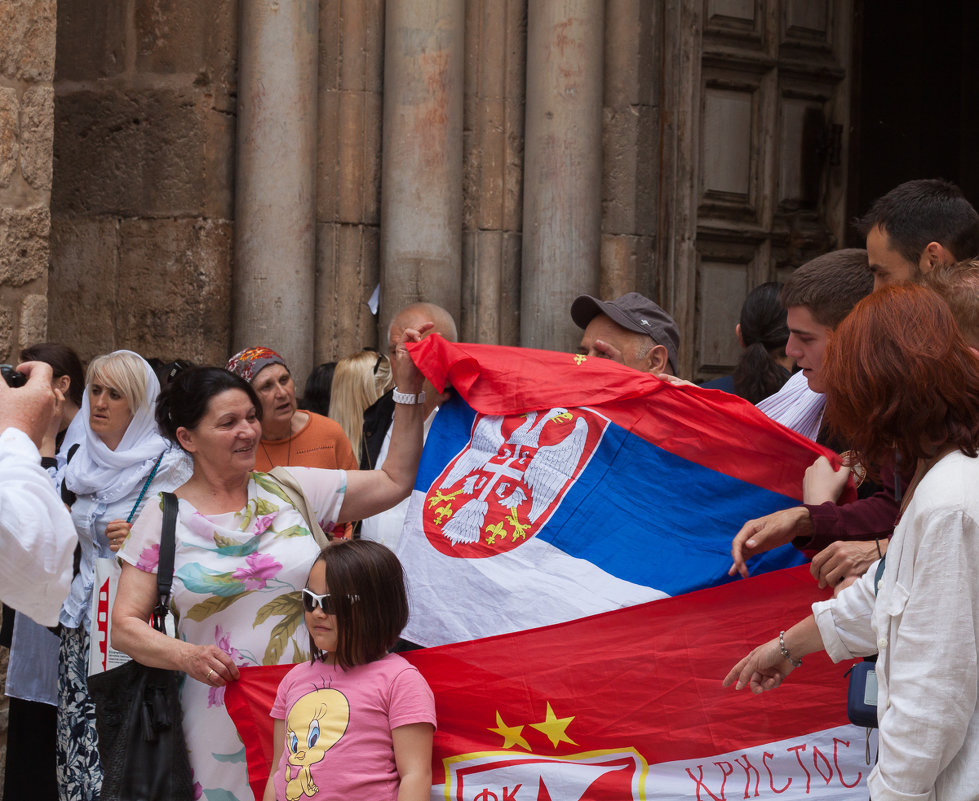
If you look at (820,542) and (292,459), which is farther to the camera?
(292,459)

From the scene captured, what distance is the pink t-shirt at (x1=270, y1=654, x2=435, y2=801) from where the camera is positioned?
2906 mm

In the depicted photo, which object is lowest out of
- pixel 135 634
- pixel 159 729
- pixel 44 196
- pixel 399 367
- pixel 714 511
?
pixel 159 729

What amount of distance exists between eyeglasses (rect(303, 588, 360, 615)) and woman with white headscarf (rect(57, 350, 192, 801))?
113 cm

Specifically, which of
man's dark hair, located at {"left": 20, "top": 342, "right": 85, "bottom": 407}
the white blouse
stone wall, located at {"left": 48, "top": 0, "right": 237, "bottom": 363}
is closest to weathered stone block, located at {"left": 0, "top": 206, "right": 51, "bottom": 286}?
man's dark hair, located at {"left": 20, "top": 342, "right": 85, "bottom": 407}

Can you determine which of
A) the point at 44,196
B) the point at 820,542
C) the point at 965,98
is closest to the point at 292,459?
the point at 44,196

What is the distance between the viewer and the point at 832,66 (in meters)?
7.16

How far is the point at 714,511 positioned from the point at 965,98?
7132 mm

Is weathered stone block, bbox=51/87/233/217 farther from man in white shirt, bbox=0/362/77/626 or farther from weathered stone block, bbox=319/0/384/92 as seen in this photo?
man in white shirt, bbox=0/362/77/626

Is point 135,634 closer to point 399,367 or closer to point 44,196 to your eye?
point 399,367

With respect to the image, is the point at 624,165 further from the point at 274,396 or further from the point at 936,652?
the point at 936,652

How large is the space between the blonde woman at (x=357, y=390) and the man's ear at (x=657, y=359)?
1.83 m

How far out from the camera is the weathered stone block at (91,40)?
6.26 meters

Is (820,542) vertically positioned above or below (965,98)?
below

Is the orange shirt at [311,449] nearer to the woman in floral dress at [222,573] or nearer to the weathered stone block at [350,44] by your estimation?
the woman in floral dress at [222,573]
